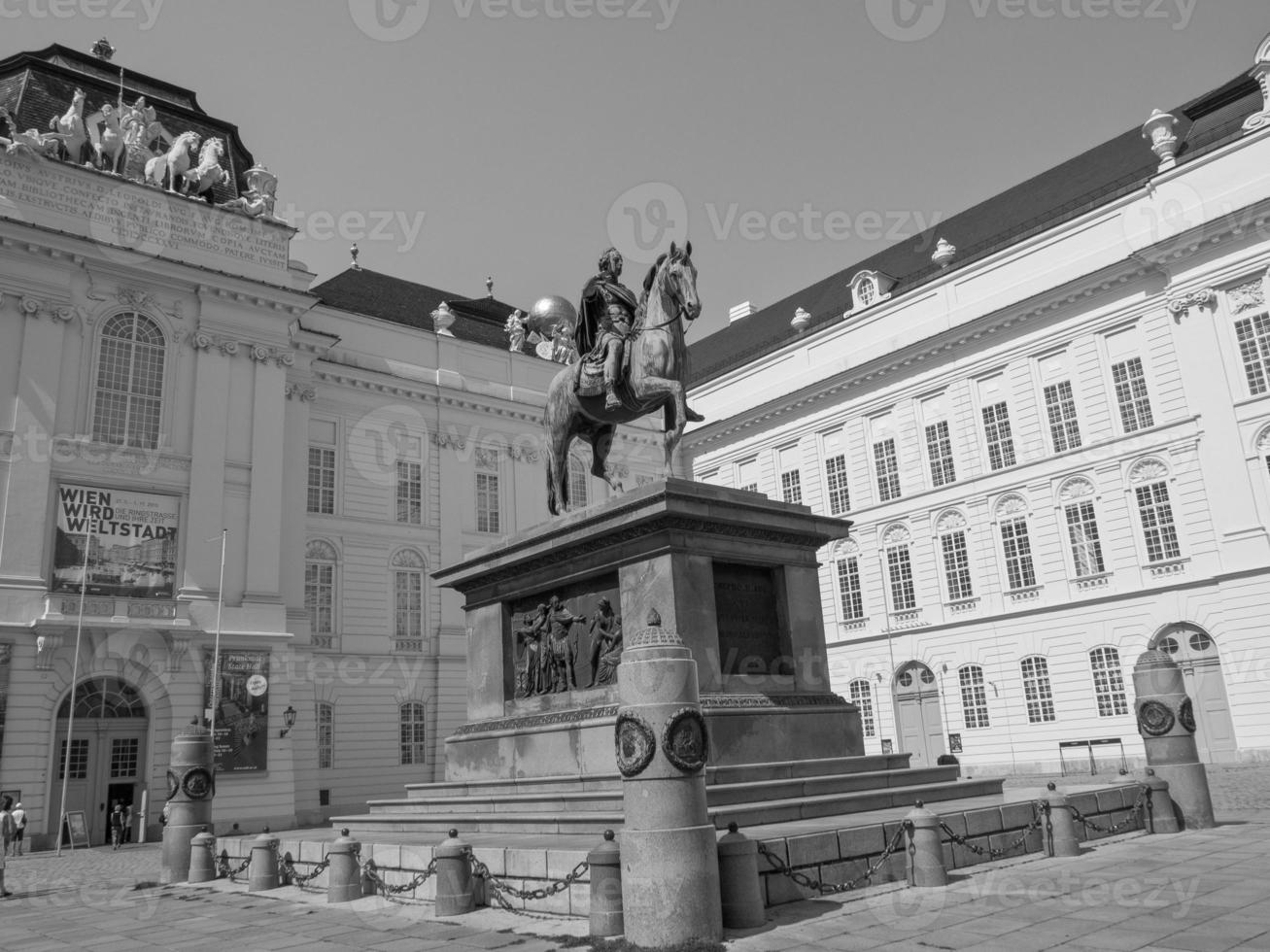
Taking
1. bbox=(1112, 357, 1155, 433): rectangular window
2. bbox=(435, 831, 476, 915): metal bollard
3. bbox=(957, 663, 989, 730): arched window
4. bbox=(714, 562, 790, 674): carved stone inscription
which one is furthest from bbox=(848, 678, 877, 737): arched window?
bbox=(435, 831, 476, 915): metal bollard

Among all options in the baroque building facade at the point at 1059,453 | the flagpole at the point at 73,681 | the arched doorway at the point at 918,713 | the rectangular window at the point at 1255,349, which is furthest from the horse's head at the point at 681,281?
the arched doorway at the point at 918,713

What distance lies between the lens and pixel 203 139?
34625 mm

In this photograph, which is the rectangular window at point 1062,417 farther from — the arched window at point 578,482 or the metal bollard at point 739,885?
the metal bollard at point 739,885

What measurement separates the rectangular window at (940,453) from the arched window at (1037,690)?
755cm

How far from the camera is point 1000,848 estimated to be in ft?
34.3

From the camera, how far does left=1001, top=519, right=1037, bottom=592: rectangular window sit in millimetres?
36312

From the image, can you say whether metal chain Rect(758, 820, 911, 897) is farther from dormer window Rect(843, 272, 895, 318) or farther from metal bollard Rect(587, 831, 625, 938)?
A: dormer window Rect(843, 272, 895, 318)

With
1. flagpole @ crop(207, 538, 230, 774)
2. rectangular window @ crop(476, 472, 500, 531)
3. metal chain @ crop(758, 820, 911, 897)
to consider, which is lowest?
metal chain @ crop(758, 820, 911, 897)

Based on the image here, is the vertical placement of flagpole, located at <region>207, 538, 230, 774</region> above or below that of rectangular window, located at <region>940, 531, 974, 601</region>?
below

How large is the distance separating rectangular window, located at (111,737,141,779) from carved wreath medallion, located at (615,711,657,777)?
1011 inches

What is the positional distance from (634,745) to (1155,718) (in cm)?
870

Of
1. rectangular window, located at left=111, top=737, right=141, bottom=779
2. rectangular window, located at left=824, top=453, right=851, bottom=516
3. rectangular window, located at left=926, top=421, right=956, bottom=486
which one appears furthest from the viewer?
rectangular window, located at left=824, top=453, right=851, bottom=516

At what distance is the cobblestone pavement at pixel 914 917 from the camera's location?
22.8 ft

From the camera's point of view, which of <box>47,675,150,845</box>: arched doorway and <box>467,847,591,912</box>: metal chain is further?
<box>47,675,150,845</box>: arched doorway
